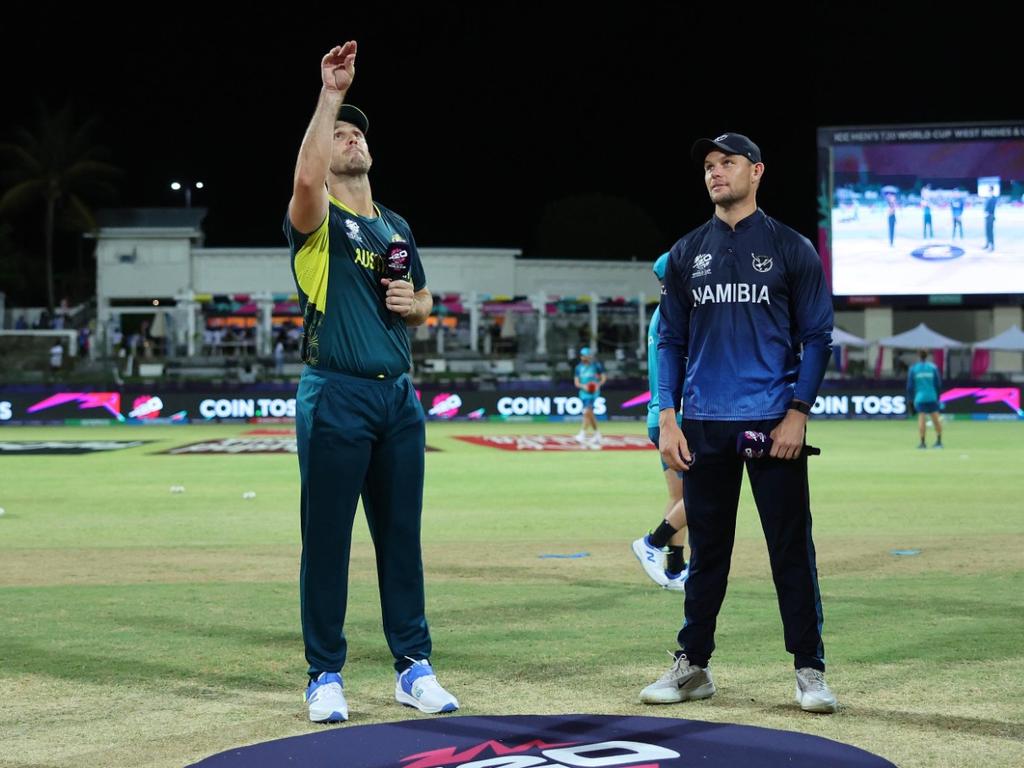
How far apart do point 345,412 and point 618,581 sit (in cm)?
407

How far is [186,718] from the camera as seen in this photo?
5355mm

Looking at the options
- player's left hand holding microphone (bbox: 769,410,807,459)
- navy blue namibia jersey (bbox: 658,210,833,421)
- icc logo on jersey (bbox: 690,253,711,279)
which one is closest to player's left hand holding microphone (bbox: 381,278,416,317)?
navy blue namibia jersey (bbox: 658,210,833,421)

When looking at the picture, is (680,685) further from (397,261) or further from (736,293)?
(397,261)

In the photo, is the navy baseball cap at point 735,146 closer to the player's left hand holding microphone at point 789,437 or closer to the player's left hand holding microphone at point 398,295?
the player's left hand holding microphone at point 789,437

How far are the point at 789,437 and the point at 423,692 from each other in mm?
1867

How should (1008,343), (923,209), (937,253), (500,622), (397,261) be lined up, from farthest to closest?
(1008,343) → (923,209) → (937,253) → (500,622) → (397,261)

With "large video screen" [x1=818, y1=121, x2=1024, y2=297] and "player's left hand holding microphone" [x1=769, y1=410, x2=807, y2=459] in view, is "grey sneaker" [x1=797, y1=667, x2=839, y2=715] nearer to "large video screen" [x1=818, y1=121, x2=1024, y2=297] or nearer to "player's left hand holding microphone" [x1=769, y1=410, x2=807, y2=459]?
"player's left hand holding microphone" [x1=769, y1=410, x2=807, y2=459]

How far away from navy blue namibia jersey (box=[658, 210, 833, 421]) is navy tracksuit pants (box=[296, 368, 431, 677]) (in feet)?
3.87

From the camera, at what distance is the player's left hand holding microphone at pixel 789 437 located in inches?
219

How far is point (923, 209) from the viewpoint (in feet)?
152


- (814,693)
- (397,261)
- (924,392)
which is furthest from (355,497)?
(924,392)

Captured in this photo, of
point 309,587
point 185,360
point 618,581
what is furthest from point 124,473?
point 185,360

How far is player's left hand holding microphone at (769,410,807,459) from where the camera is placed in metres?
5.56

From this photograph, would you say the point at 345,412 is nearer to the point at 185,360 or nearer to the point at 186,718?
the point at 186,718
